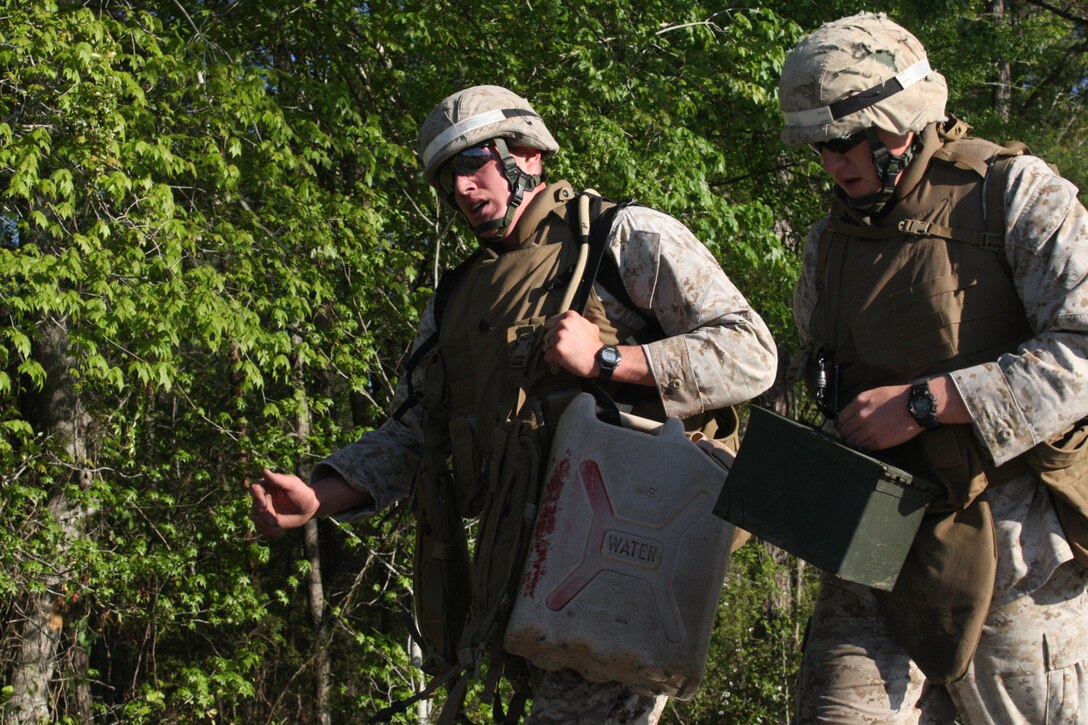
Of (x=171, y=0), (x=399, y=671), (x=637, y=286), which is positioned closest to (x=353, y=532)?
(x=399, y=671)

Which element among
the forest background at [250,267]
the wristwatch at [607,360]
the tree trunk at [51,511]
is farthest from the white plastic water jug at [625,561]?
the tree trunk at [51,511]

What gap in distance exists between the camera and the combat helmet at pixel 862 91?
286 cm

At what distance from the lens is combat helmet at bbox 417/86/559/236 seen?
11.2 ft

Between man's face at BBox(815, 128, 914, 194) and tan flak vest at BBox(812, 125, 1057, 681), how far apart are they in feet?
0.20

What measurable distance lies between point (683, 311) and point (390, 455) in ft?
3.24

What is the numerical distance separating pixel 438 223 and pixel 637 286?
6.16 meters

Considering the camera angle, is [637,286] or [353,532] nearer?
[637,286]

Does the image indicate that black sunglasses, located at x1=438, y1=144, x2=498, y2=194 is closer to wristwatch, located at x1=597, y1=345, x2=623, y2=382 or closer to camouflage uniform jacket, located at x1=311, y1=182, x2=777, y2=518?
camouflage uniform jacket, located at x1=311, y1=182, x2=777, y2=518

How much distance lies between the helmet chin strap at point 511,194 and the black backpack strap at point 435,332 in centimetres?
16

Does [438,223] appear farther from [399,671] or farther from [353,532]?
[399,671]

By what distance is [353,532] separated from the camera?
9.65m

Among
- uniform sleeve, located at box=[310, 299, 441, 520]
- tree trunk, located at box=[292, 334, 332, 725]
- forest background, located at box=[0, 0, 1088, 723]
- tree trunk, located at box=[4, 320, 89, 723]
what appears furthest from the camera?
tree trunk, located at box=[292, 334, 332, 725]

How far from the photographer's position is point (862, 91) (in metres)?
2.86

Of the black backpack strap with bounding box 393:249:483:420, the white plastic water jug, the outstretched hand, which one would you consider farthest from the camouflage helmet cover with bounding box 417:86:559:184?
the outstretched hand
